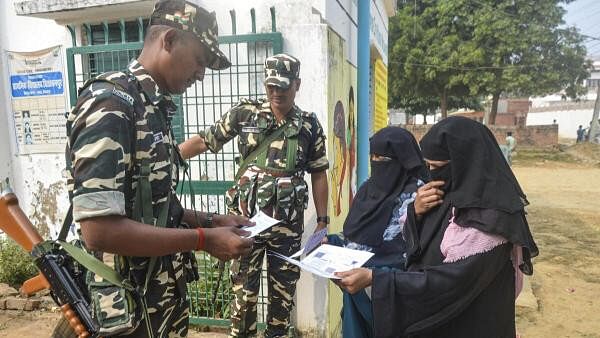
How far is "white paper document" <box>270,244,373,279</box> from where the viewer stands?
1765 millimetres

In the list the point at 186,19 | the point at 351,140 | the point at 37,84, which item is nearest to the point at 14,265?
the point at 37,84

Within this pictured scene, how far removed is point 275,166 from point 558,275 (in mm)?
4315

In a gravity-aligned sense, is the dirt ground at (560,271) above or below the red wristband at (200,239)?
below

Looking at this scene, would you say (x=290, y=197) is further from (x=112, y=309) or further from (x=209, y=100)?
(x=112, y=309)

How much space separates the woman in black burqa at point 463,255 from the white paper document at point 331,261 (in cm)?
7

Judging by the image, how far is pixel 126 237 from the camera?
51.6 inches

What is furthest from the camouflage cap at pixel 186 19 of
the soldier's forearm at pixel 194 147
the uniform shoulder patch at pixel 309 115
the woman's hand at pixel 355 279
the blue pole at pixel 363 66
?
the blue pole at pixel 363 66

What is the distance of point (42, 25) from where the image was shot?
4152 millimetres

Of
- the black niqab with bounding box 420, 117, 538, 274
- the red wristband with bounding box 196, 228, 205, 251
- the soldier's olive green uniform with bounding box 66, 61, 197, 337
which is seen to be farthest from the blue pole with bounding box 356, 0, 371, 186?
the red wristband with bounding box 196, 228, 205, 251

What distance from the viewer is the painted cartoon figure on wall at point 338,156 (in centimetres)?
384

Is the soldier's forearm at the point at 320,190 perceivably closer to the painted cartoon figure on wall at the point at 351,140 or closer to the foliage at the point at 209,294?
the foliage at the point at 209,294

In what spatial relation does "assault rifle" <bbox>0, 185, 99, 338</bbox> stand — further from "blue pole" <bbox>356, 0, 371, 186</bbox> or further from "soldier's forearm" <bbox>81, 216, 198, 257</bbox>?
"blue pole" <bbox>356, 0, 371, 186</bbox>

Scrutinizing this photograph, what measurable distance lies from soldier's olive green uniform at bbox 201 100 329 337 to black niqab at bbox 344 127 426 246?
48 cm

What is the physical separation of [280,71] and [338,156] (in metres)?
1.37
